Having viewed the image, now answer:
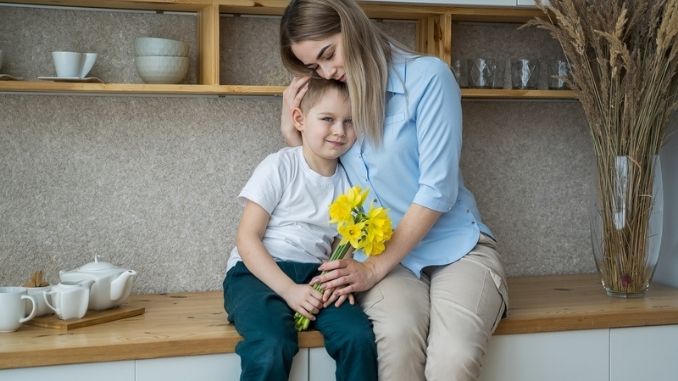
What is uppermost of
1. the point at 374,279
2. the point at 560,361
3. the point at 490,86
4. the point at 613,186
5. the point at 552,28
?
the point at 552,28

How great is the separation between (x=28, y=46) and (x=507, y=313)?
1.37 metres

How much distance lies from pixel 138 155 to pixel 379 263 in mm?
775

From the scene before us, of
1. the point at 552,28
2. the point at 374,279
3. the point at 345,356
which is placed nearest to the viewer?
the point at 345,356

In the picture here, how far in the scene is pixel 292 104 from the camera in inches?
88.7

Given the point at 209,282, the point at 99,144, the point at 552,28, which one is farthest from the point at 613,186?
the point at 99,144

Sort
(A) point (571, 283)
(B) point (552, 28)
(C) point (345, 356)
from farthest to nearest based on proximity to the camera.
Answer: (A) point (571, 283) → (B) point (552, 28) → (C) point (345, 356)

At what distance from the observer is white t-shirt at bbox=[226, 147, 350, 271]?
7.22 ft

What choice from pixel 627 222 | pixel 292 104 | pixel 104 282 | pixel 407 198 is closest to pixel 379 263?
pixel 407 198

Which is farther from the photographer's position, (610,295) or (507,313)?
(610,295)

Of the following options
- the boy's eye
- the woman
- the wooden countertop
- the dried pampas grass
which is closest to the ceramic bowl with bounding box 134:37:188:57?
the woman

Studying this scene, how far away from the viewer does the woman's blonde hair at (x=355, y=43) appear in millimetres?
2098

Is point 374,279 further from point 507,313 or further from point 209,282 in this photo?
point 209,282

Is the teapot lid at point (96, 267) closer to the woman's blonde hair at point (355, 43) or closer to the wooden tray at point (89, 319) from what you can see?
the wooden tray at point (89, 319)

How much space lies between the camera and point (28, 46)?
7.76ft
